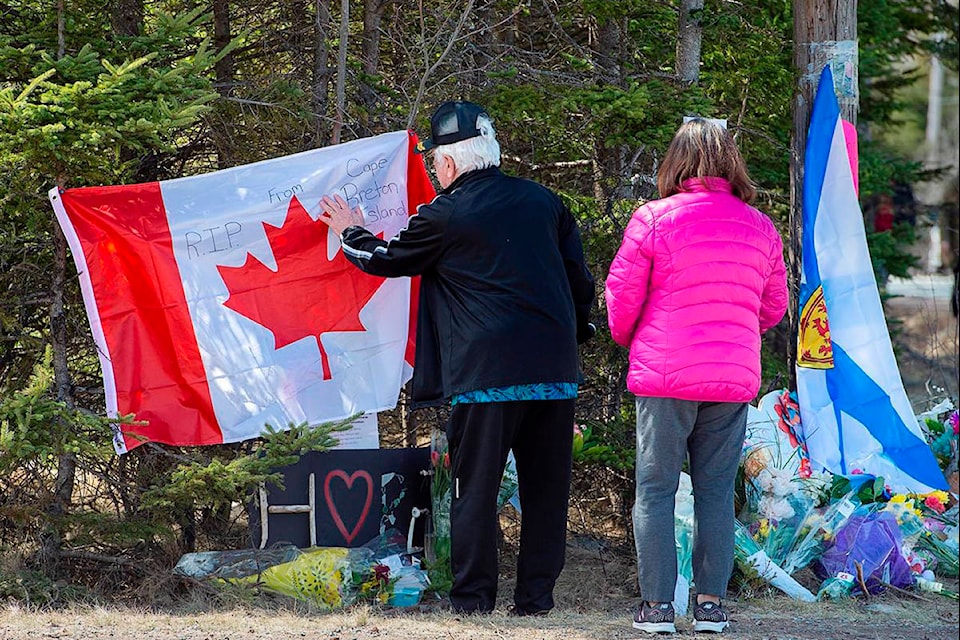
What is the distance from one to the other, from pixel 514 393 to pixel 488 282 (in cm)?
45

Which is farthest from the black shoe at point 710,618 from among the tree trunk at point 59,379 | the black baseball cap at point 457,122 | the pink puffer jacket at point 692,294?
the tree trunk at point 59,379

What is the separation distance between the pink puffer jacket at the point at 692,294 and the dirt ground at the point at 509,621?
1036 mm

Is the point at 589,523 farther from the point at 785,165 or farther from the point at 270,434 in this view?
the point at 785,165

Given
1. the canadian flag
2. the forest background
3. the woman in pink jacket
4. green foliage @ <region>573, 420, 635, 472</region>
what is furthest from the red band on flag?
the woman in pink jacket

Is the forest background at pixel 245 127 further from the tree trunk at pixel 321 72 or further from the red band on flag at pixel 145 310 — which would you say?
the red band on flag at pixel 145 310

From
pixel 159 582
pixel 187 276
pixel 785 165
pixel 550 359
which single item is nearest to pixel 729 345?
pixel 550 359

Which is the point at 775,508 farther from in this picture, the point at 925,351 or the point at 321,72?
the point at 925,351

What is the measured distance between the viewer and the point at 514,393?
184 inches

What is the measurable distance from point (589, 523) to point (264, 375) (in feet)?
7.34

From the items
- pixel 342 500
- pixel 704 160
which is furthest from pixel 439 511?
pixel 704 160

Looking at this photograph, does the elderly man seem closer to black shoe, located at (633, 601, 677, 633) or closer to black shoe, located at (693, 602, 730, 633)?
black shoe, located at (633, 601, 677, 633)

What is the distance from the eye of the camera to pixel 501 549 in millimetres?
6492

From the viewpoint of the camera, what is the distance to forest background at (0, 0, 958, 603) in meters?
5.00

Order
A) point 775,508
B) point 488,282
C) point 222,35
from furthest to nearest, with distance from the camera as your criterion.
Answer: point 222,35
point 775,508
point 488,282
